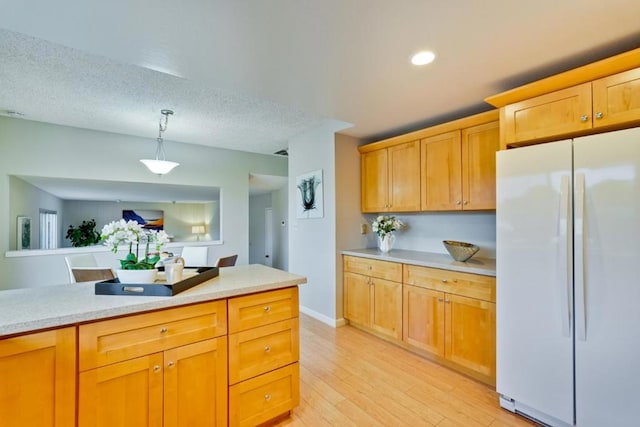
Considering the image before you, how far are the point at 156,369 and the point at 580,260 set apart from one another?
2.39 m

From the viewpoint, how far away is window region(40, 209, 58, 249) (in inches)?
202

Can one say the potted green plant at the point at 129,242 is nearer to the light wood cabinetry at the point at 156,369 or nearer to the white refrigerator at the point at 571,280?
the light wood cabinetry at the point at 156,369

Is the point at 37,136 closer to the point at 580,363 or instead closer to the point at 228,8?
the point at 228,8


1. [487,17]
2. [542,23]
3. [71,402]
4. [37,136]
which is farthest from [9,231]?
[542,23]

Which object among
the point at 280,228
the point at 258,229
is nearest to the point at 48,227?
the point at 258,229

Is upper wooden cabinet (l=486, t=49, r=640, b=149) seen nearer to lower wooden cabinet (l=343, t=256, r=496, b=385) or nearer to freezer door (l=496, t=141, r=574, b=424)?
freezer door (l=496, t=141, r=574, b=424)

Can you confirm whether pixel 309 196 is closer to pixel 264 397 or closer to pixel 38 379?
pixel 264 397

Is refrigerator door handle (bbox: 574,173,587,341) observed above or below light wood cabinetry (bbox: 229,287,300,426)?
above

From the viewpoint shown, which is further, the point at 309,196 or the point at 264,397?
the point at 309,196

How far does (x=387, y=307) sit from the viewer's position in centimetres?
293

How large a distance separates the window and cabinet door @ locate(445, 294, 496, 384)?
6699 mm

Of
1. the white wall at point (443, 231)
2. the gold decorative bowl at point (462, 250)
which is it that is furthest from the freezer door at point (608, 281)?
the white wall at point (443, 231)

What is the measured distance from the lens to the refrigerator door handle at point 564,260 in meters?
1.63

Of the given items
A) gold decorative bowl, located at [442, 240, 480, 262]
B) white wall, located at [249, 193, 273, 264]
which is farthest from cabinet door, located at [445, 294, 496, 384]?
white wall, located at [249, 193, 273, 264]
